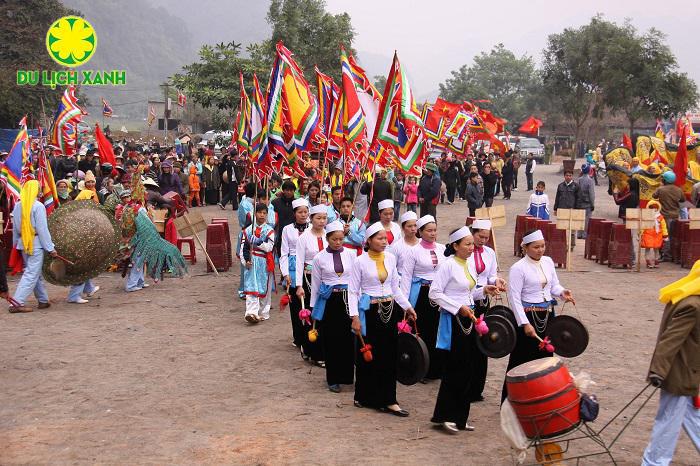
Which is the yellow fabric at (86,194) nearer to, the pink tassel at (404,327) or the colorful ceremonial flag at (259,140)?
the colorful ceremonial flag at (259,140)

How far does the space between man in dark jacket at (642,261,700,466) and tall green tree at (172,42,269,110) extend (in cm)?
2223

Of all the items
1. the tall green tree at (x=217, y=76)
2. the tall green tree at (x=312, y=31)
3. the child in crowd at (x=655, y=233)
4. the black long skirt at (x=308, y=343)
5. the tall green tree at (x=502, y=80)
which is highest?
the tall green tree at (x=502, y=80)

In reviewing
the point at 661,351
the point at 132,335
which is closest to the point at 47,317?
the point at 132,335

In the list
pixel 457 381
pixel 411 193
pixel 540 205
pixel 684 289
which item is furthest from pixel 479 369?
pixel 411 193

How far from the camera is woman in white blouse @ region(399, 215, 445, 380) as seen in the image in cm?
827

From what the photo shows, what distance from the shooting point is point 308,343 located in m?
9.29

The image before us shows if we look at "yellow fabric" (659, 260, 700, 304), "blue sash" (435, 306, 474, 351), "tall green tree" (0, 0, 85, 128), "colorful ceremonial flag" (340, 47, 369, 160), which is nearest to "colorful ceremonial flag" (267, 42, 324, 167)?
"colorful ceremonial flag" (340, 47, 369, 160)

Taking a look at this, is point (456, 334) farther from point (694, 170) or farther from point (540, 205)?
point (694, 170)

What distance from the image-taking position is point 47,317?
11570 mm

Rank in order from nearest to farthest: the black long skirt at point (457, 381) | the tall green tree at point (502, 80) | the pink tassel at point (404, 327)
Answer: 1. the black long skirt at point (457, 381)
2. the pink tassel at point (404, 327)
3. the tall green tree at point (502, 80)

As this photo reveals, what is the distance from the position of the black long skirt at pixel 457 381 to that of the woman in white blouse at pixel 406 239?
5.16ft

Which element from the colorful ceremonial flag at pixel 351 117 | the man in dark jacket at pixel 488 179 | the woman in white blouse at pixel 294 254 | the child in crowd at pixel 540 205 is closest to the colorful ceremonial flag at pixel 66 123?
the colorful ceremonial flag at pixel 351 117

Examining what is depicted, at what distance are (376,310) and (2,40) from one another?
39848 millimetres

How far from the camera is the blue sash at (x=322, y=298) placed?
Result: 820 cm
